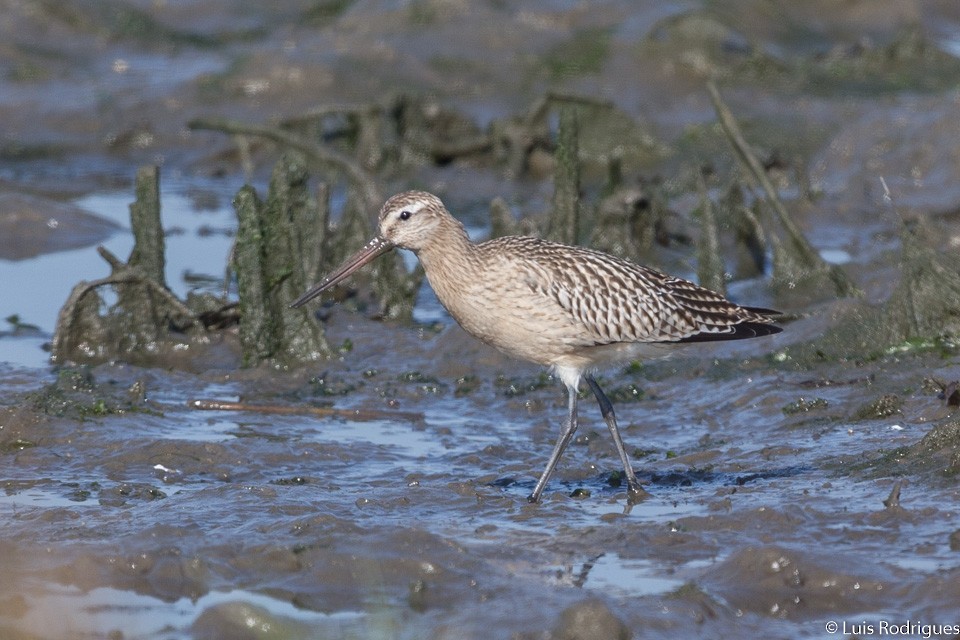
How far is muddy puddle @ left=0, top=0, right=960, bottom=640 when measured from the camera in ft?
21.8

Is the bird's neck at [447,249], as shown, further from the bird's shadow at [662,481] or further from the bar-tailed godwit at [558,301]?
the bird's shadow at [662,481]

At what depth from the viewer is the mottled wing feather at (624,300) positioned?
8.41 metres

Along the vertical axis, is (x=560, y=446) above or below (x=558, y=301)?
below

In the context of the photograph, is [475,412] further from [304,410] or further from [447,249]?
[447,249]

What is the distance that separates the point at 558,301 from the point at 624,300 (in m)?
0.42

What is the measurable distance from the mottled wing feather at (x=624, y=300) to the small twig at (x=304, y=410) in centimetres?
155

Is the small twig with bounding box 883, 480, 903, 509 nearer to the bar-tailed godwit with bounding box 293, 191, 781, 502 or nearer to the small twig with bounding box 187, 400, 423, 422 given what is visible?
the bar-tailed godwit with bounding box 293, 191, 781, 502

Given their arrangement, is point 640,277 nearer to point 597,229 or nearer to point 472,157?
point 597,229

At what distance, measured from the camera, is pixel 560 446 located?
27.3 ft

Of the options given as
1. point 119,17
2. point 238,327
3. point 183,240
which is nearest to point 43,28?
point 119,17

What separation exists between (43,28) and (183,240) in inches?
236

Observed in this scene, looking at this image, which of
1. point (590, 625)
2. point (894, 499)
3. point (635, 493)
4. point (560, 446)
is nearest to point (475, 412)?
point (560, 446)

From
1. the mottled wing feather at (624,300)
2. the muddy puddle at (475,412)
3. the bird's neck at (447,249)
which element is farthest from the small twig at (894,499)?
the bird's neck at (447,249)

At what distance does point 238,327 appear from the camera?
36.1 ft
